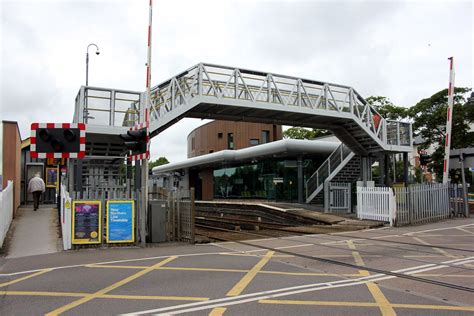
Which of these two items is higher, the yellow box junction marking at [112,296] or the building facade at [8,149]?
the building facade at [8,149]

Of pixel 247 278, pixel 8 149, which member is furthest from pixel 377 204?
pixel 8 149

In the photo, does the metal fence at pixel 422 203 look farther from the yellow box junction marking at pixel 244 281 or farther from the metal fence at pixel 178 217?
the yellow box junction marking at pixel 244 281

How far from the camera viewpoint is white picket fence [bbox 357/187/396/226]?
1630cm

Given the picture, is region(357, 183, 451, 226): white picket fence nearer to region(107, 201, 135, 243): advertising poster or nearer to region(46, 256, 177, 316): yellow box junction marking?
region(107, 201, 135, 243): advertising poster

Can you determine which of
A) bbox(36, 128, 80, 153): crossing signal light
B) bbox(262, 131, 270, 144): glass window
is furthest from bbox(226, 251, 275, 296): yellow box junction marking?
bbox(262, 131, 270, 144): glass window

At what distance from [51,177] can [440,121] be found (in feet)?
86.5

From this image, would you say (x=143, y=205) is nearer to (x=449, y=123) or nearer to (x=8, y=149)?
(x=8, y=149)

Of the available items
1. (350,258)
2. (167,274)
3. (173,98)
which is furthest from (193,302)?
(173,98)

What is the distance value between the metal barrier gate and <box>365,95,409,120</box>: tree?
15482 millimetres

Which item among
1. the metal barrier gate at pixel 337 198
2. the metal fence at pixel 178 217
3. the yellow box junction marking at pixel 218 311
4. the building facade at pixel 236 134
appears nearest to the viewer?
the yellow box junction marking at pixel 218 311

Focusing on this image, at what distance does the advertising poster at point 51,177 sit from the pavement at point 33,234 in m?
5.68

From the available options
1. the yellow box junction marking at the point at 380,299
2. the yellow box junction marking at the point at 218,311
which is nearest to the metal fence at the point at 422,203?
the yellow box junction marking at the point at 380,299

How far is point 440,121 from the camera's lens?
30625 mm

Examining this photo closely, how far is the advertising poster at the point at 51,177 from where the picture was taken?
21.7 metres
